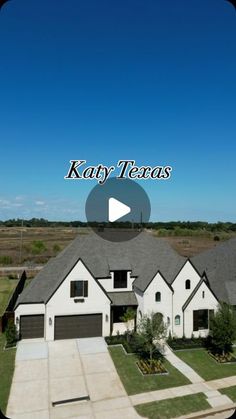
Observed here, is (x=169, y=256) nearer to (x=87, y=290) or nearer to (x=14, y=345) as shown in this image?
(x=87, y=290)

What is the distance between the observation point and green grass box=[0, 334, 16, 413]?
14.2 meters

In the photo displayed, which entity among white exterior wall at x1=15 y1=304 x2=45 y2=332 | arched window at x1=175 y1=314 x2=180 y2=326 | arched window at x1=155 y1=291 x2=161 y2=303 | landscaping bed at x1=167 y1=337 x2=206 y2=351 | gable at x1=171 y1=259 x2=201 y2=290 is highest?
gable at x1=171 y1=259 x2=201 y2=290

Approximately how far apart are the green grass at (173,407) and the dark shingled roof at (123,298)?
10.0 meters

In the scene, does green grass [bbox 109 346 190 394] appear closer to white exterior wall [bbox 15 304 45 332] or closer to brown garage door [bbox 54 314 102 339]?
brown garage door [bbox 54 314 102 339]

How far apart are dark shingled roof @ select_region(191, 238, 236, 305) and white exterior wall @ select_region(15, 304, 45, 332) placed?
1314cm

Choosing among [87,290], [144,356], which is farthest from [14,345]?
[144,356]

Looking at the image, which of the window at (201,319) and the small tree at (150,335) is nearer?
the small tree at (150,335)

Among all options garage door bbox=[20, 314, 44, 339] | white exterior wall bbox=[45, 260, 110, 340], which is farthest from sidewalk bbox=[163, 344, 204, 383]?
garage door bbox=[20, 314, 44, 339]

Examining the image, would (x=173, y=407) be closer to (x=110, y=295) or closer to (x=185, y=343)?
(x=185, y=343)

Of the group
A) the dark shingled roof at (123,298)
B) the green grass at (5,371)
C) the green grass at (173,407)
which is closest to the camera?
the green grass at (173,407)

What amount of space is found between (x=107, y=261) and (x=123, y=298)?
3139mm

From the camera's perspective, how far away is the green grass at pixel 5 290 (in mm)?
29383

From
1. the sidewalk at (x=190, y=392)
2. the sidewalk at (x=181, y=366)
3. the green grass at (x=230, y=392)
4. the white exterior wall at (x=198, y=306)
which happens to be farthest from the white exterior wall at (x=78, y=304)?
the green grass at (x=230, y=392)

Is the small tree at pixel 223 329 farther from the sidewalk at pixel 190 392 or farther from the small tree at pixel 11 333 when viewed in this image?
the small tree at pixel 11 333
